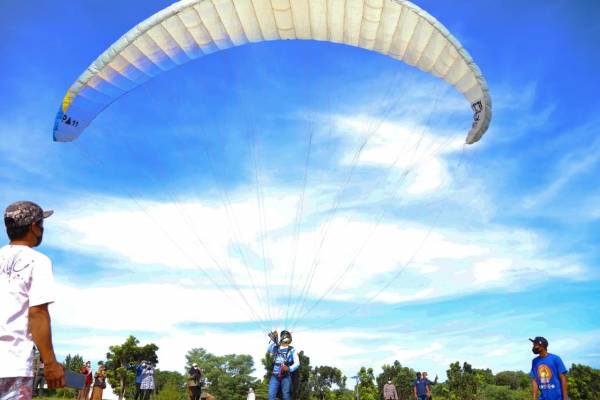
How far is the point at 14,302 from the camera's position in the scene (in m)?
2.87

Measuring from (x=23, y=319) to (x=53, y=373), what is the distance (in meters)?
0.35

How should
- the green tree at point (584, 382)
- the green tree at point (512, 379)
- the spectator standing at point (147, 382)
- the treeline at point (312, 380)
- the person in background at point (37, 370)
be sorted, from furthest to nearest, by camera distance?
the green tree at point (512, 379) → the green tree at point (584, 382) → the treeline at point (312, 380) → the spectator standing at point (147, 382) → the person in background at point (37, 370)

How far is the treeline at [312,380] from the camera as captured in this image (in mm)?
35756

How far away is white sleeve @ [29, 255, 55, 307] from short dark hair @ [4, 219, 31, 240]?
24 cm

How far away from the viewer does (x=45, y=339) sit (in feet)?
9.21

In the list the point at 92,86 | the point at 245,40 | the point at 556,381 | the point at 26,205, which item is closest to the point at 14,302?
the point at 26,205

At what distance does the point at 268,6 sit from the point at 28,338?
987 cm

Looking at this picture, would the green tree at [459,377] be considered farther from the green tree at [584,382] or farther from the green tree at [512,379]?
the green tree at [512,379]

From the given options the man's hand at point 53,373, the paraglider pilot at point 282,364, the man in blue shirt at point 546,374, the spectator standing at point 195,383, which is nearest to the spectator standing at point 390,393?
the spectator standing at point 195,383

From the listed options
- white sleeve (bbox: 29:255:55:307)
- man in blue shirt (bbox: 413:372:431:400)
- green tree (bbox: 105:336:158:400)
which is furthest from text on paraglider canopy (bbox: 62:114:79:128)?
green tree (bbox: 105:336:158:400)

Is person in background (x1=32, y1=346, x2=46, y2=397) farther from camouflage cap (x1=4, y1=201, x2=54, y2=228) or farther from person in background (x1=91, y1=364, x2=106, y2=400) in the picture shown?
person in background (x1=91, y1=364, x2=106, y2=400)

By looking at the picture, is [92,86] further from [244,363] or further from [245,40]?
[244,363]

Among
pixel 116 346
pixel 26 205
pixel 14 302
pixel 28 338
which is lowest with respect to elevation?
pixel 28 338

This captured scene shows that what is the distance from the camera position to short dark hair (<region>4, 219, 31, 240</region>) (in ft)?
10.2
